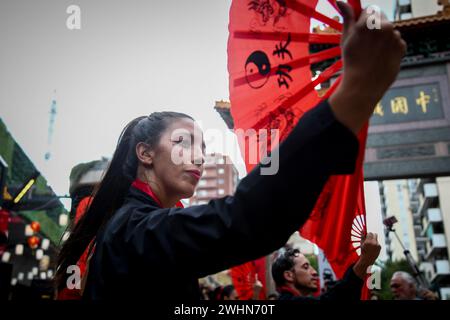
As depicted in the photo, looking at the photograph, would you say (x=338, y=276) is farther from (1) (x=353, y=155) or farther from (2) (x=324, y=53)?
(1) (x=353, y=155)

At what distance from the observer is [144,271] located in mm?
1030

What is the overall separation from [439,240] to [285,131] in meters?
33.7

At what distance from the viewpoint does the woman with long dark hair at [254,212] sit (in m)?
0.83

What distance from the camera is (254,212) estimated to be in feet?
2.84

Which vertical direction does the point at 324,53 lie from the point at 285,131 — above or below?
above

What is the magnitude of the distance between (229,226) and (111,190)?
81 cm

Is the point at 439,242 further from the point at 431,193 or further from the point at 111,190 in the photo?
the point at 111,190

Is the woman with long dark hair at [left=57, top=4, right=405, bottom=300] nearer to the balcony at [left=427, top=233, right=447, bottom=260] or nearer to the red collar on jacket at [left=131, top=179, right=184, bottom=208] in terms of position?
the red collar on jacket at [left=131, top=179, right=184, bottom=208]

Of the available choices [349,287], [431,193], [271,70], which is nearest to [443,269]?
[431,193]

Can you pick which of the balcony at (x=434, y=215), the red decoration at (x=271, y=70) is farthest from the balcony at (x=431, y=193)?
the red decoration at (x=271, y=70)

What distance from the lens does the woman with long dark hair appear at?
829mm

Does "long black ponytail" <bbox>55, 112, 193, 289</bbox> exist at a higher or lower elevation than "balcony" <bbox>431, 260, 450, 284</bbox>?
higher

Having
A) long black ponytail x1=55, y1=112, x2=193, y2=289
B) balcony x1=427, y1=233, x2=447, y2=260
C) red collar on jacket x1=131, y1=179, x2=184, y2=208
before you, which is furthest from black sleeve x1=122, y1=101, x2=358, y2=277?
balcony x1=427, y1=233, x2=447, y2=260

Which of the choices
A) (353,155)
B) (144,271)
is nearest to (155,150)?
(144,271)
